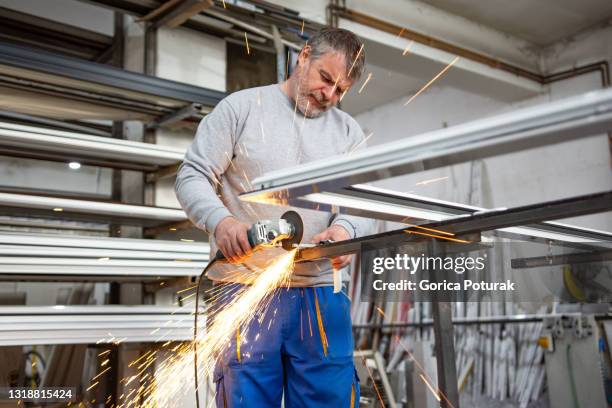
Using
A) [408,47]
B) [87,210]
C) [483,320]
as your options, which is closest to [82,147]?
[87,210]

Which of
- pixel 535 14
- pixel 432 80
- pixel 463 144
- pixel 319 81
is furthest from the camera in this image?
pixel 432 80

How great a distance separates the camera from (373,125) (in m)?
6.91

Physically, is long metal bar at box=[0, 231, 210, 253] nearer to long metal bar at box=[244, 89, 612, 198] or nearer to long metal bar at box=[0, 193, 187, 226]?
long metal bar at box=[0, 193, 187, 226]

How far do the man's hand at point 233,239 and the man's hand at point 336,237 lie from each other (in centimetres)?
28

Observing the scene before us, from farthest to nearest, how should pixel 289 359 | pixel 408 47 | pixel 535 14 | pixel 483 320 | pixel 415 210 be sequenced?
pixel 483 320
pixel 535 14
pixel 408 47
pixel 289 359
pixel 415 210

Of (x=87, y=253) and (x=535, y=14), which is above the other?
(x=535, y=14)

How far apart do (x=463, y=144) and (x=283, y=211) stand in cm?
87

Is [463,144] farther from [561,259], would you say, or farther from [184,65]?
[184,65]

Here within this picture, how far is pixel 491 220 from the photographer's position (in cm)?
115

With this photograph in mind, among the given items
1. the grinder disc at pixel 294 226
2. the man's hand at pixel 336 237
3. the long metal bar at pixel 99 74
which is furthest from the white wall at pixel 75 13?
the grinder disc at pixel 294 226

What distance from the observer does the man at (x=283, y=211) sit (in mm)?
1618

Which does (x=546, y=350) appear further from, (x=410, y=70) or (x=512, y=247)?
(x=512, y=247)

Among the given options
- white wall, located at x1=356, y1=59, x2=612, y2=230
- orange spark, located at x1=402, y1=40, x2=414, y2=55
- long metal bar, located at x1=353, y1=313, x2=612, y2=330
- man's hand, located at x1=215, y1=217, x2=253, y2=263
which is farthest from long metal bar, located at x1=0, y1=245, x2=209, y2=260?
A: white wall, located at x1=356, y1=59, x2=612, y2=230

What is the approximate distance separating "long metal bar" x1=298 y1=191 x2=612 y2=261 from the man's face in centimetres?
57
